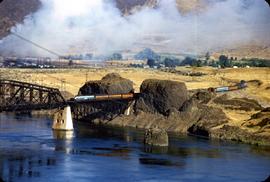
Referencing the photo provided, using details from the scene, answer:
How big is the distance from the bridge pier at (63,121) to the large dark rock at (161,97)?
866 cm

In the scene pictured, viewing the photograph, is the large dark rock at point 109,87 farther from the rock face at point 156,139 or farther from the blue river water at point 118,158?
the rock face at point 156,139

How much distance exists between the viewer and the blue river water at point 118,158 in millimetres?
33000

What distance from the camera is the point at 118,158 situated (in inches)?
1503

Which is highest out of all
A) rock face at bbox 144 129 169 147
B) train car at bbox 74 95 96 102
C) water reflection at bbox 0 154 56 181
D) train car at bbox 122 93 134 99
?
train car at bbox 122 93 134 99

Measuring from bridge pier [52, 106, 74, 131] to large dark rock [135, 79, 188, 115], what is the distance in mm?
8663

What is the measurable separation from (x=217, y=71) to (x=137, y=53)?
60.5 meters

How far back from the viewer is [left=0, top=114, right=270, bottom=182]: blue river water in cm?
3300

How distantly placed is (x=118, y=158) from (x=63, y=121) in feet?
50.4

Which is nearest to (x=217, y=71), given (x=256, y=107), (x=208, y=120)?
(x=256, y=107)

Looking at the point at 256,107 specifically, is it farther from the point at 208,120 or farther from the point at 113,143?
the point at 113,143

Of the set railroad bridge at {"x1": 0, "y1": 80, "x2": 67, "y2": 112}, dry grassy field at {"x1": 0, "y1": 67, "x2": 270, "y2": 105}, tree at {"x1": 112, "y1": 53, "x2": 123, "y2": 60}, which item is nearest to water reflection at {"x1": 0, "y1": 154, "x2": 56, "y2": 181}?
railroad bridge at {"x1": 0, "y1": 80, "x2": 67, "y2": 112}

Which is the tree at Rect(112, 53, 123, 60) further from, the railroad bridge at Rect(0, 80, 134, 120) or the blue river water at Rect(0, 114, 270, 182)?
the blue river water at Rect(0, 114, 270, 182)

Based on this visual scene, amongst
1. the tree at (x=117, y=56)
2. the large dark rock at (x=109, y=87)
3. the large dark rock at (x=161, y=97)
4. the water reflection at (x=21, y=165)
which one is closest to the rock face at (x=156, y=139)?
the water reflection at (x=21, y=165)

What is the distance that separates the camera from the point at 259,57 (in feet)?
465
